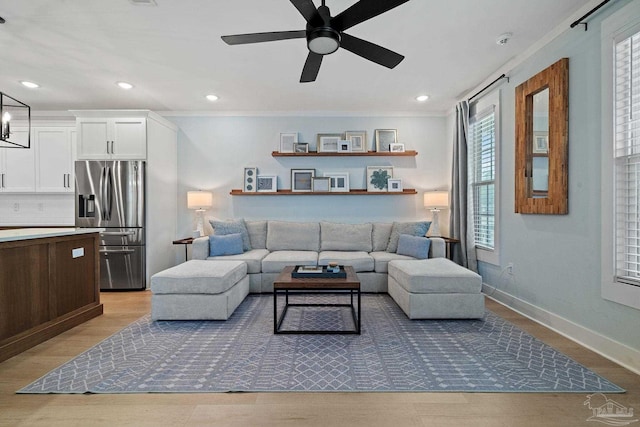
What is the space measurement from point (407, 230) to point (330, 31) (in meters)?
3.09

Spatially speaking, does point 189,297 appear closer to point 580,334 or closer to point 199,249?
point 199,249

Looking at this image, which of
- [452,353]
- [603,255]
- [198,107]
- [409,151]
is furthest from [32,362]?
[409,151]

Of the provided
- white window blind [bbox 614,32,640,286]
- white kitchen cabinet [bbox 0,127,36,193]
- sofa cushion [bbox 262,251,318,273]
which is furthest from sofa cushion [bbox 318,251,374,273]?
white kitchen cabinet [bbox 0,127,36,193]

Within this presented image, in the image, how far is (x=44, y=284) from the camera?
2693 millimetres

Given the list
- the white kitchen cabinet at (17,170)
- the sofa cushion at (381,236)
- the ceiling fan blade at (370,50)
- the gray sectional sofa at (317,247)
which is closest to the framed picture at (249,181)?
the gray sectional sofa at (317,247)

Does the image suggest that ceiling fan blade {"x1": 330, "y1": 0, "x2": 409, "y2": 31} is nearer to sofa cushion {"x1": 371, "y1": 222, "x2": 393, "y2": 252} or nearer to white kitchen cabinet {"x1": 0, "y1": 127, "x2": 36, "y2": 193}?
sofa cushion {"x1": 371, "y1": 222, "x2": 393, "y2": 252}

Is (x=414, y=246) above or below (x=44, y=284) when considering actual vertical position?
above

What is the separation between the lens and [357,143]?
16.5 ft

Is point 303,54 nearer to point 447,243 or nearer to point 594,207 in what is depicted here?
point 594,207

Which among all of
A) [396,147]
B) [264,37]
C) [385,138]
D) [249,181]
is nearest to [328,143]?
[385,138]

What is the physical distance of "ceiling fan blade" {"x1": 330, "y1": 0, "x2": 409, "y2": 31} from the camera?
5.94 ft

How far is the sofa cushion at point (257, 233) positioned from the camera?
15.5 ft

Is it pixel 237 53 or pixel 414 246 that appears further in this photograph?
pixel 414 246

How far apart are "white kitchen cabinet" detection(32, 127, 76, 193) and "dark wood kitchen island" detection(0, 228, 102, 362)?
7.68 feet
